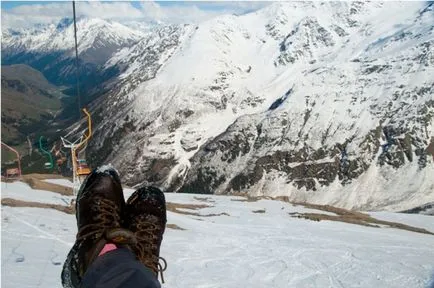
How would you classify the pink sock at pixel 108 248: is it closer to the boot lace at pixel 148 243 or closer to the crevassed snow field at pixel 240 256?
the boot lace at pixel 148 243

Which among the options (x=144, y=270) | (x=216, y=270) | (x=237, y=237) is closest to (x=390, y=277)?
(x=216, y=270)

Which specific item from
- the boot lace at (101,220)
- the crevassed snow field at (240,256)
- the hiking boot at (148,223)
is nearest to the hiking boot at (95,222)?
the boot lace at (101,220)

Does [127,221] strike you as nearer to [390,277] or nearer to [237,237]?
[390,277]

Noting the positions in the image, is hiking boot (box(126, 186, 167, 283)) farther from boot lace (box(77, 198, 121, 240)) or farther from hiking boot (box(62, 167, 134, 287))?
boot lace (box(77, 198, 121, 240))

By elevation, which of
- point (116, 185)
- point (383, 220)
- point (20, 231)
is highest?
point (116, 185)

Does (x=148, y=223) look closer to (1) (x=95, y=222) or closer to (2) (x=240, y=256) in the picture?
(1) (x=95, y=222)

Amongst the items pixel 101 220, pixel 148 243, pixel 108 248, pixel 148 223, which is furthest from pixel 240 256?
pixel 108 248
